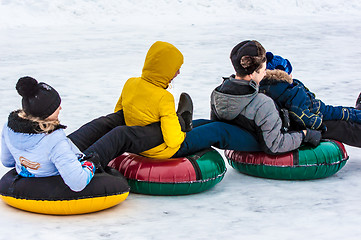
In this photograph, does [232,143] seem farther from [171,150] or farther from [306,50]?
[306,50]

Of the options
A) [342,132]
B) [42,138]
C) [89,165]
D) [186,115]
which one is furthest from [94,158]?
[342,132]

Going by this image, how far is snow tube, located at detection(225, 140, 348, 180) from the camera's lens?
4.40 meters

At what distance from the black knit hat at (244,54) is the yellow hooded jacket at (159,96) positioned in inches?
17.5

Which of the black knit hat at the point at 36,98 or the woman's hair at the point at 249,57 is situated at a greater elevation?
the woman's hair at the point at 249,57

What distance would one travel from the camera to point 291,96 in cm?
449

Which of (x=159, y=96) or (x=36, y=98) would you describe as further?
(x=159, y=96)

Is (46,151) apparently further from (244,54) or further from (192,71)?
(192,71)

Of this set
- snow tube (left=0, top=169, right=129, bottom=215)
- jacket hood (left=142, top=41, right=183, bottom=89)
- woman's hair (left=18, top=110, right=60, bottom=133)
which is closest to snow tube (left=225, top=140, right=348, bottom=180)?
jacket hood (left=142, top=41, right=183, bottom=89)

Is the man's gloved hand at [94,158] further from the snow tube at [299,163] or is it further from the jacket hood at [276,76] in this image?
the jacket hood at [276,76]

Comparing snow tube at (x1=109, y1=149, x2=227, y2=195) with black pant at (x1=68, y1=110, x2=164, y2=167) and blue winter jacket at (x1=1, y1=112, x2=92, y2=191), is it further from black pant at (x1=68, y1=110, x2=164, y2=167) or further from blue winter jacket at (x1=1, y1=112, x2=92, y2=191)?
blue winter jacket at (x1=1, y1=112, x2=92, y2=191)

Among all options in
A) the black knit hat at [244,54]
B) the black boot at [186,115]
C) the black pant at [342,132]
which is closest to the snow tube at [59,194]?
the black boot at [186,115]

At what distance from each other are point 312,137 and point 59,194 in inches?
75.1

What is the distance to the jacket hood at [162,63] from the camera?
158 inches

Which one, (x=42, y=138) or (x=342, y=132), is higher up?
(x=42, y=138)
